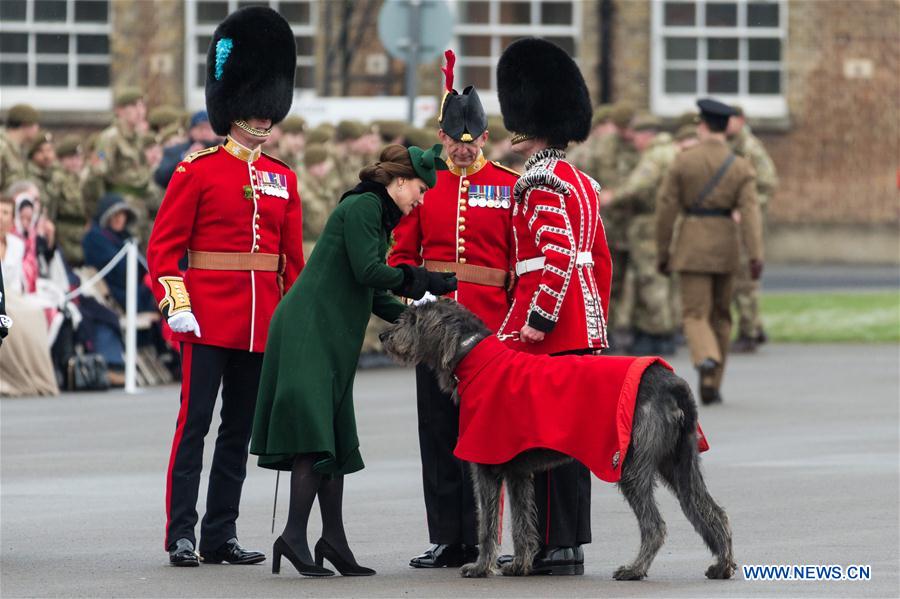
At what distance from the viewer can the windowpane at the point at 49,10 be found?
33719 mm

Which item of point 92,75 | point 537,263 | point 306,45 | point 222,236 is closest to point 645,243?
point 537,263

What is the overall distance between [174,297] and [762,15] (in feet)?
86.0

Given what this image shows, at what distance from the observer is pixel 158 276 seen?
904 centimetres

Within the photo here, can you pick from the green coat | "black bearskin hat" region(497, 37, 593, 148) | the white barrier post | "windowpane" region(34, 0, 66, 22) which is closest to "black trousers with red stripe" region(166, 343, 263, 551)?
the green coat

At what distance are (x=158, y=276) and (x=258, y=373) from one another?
26.0 inches

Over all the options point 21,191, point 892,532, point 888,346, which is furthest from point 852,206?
point 892,532

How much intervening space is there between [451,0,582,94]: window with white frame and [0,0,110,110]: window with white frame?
5888mm

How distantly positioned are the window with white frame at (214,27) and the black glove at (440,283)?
24.8 meters

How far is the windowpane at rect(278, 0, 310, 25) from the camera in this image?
110 feet

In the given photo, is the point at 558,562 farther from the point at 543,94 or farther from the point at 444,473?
the point at 543,94

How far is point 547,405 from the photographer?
8523 mm

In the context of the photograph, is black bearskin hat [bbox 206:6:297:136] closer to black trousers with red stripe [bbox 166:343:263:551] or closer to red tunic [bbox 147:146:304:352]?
red tunic [bbox 147:146:304:352]

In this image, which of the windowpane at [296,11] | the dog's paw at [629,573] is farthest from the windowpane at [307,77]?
the dog's paw at [629,573]

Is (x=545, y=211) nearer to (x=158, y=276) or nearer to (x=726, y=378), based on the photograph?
(x=158, y=276)
